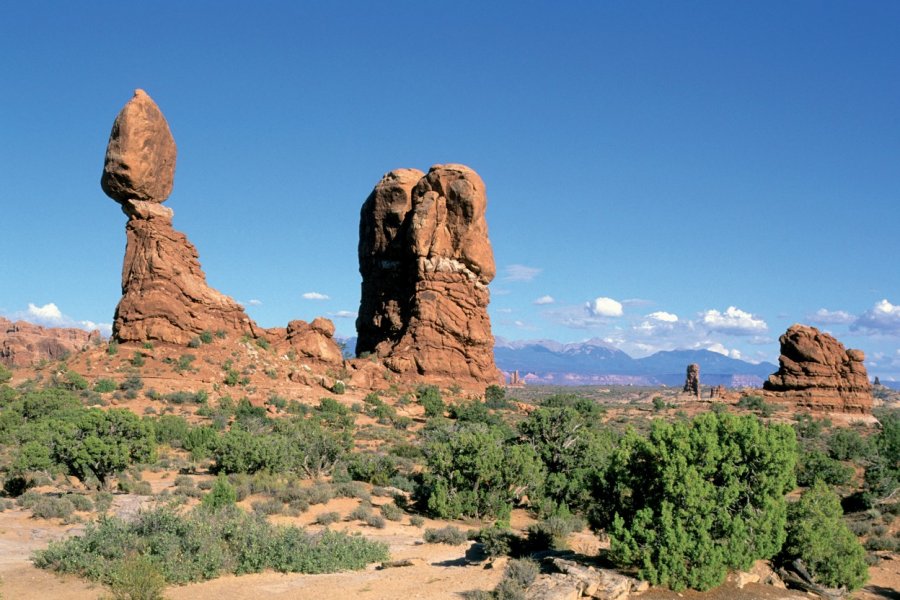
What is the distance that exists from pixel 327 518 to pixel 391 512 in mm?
2002

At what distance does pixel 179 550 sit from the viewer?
12898 mm

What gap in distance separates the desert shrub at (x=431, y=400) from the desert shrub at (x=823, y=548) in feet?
100

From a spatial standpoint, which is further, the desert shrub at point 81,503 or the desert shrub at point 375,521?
the desert shrub at point 375,521

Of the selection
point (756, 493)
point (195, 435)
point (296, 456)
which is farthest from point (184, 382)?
point (756, 493)

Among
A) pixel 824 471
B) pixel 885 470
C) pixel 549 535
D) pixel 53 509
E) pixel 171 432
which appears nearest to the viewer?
pixel 549 535

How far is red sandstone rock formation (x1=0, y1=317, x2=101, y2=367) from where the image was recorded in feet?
233

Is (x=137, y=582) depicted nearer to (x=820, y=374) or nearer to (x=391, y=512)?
(x=391, y=512)

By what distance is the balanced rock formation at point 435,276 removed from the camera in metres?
49.2

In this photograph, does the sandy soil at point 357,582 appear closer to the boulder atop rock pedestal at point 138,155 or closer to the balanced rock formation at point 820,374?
the boulder atop rock pedestal at point 138,155

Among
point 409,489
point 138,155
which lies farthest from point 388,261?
point 409,489

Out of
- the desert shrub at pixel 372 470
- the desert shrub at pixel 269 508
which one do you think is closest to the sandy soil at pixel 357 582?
the desert shrub at pixel 269 508

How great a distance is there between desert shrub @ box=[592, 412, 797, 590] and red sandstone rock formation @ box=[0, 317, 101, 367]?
217ft

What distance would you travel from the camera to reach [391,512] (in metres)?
19.8

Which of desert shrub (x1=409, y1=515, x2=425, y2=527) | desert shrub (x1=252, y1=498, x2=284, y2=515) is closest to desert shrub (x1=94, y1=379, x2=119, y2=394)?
desert shrub (x1=252, y1=498, x2=284, y2=515)
